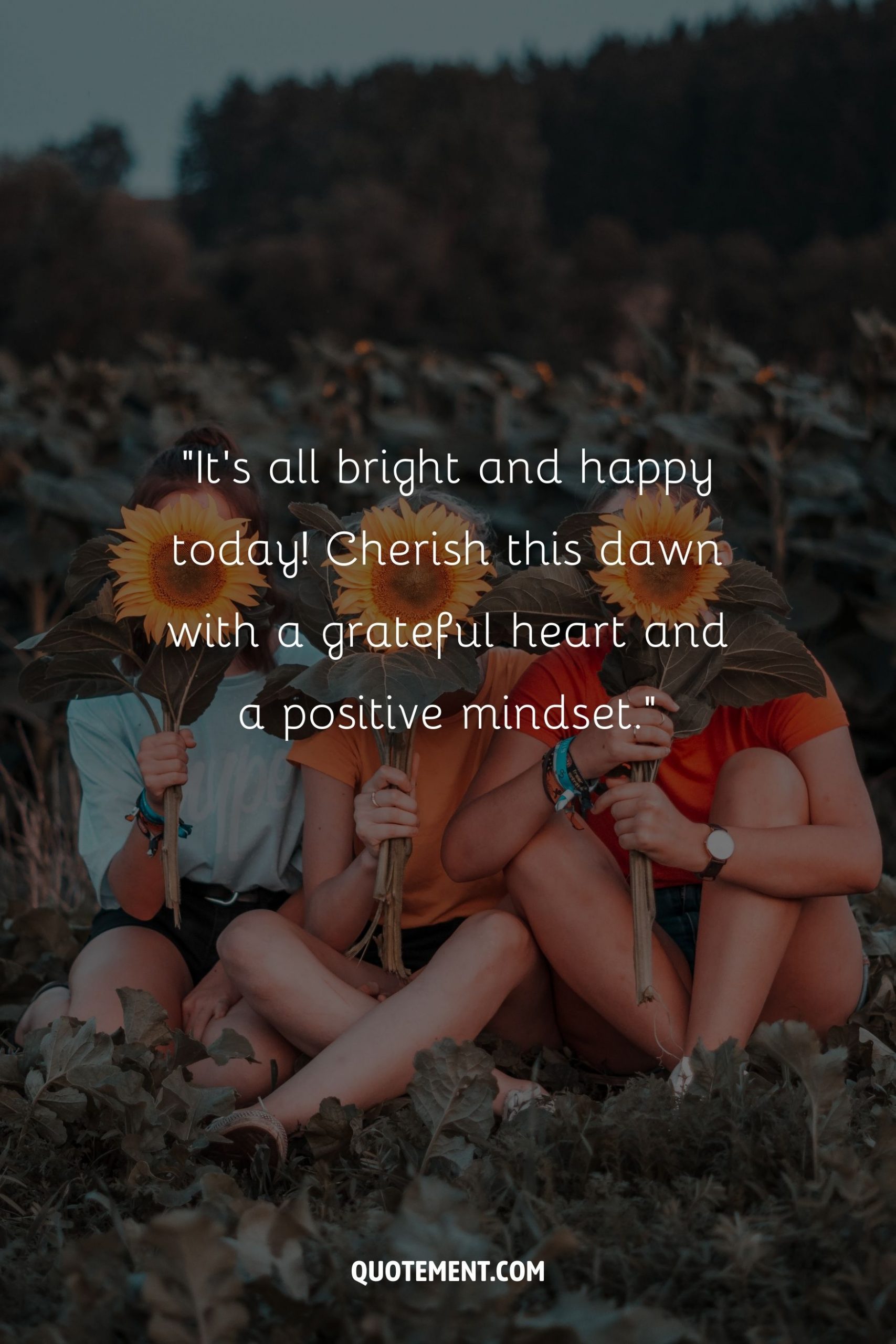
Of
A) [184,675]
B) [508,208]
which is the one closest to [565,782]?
[184,675]

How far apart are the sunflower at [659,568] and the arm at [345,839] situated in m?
0.50

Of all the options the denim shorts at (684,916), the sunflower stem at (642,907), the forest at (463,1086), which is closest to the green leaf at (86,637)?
the forest at (463,1086)

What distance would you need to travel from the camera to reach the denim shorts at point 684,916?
2.42 meters

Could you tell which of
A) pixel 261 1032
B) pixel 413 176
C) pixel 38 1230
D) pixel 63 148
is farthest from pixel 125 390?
pixel 63 148

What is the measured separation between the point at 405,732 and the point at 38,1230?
925 millimetres

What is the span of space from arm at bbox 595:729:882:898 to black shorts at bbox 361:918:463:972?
536 mm

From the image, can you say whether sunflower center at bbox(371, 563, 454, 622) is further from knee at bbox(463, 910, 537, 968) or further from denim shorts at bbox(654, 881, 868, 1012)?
denim shorts at bbox(654, 881, 868, 1012)

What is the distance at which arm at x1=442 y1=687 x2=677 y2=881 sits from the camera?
204cm

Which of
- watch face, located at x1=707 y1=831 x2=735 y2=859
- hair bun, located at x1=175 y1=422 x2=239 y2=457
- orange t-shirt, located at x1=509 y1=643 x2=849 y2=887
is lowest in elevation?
watch face, located at x1=707 y1=831 x2=735 y2=859

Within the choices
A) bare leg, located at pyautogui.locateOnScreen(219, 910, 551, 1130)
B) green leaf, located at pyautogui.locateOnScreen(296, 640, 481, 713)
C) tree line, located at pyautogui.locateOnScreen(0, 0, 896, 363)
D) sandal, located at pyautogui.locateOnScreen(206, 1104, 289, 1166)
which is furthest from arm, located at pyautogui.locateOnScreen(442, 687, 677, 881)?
tree line, located at pyautogui.locateOnScreen(0, 0, 896, 363)

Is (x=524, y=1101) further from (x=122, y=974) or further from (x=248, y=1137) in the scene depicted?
(x=122, y=974)

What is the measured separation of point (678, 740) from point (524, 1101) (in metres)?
0.68

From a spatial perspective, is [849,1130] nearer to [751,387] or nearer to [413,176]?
[751,387]

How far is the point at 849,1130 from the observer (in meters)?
1.94
